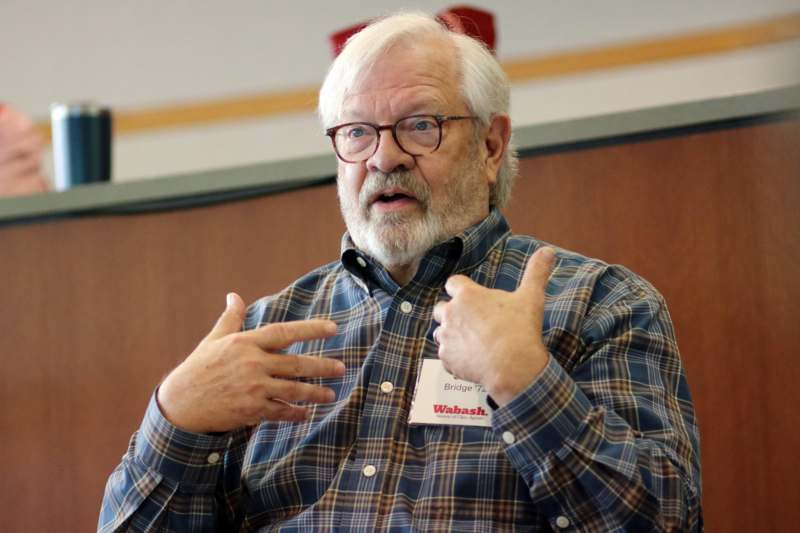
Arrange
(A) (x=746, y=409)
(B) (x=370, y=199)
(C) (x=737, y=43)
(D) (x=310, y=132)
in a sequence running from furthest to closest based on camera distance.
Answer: (D) (x=310, y=132) → (C) (x=737, y=43) → (A) (x=746, y=409) → (B) (x=370, y=199)

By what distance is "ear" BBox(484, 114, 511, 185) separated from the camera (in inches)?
71.9

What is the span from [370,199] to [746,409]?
28.2 inches

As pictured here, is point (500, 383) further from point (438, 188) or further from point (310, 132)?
point (310, 132)

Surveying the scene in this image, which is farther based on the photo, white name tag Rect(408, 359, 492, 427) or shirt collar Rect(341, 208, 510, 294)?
shirt collar Rect(341, 208, 510, 294)

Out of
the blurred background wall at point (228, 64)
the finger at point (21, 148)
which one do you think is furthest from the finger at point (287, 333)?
the blurred background wall at point (228, 64)

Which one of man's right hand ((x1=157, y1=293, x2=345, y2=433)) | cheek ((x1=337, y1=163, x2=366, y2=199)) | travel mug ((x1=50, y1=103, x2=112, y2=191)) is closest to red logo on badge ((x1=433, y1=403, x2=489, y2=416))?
man's right hand ((x1=157, y1=293, x2=345, y2=433))

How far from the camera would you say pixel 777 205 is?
6.19ft

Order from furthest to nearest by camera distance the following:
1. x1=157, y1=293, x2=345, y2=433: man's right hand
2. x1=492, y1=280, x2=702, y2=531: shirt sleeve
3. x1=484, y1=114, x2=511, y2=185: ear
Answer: x1=484, y1=114, x2=511, y2=185: ear
x1=157, y1=293, x2=345, y2=433: man's right hand
x1=492, y1=280, x2=702, y2=531: shirt sleeve

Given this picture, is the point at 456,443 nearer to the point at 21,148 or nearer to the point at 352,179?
the point at 352,179

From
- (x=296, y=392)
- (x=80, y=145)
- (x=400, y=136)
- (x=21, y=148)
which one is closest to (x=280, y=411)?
(x=296, y=392)

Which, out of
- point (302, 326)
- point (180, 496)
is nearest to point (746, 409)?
point (302, 326)

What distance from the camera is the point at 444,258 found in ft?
5.54

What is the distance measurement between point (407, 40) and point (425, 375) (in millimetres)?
536

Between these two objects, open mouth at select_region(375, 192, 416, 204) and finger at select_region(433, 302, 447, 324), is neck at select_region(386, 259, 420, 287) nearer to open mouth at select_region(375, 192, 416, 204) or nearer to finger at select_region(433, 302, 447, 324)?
open mouth at select_region(375, 192, 416, 204)
